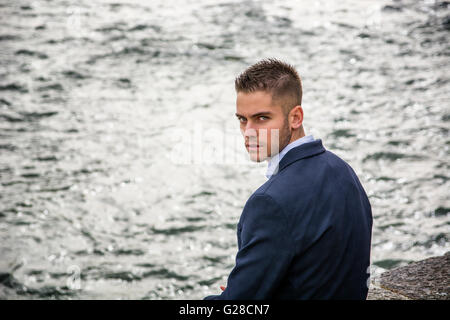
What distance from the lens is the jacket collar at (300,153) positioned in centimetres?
184

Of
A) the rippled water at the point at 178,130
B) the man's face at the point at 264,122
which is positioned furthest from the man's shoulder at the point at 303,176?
the rippled water at the point at 178,130

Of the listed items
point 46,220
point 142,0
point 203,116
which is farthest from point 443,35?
point 46,220

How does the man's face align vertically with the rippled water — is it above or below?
above

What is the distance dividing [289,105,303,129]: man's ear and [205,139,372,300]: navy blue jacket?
117mm

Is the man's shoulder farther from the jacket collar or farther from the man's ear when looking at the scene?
the man's ear

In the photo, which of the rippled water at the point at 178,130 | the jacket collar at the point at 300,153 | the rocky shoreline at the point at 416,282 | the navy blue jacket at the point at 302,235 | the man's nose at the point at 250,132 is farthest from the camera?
the rippled water at the point at 178,130

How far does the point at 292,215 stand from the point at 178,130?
23.0 feet

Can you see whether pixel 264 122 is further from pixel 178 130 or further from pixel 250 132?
pixel 178 130

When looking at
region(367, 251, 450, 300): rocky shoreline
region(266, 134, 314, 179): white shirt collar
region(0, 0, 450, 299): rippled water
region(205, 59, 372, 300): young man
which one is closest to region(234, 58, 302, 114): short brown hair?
region(205, 59, 372, 300): young man

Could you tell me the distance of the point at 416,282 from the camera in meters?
2.96

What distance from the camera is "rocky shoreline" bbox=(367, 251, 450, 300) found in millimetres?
2785

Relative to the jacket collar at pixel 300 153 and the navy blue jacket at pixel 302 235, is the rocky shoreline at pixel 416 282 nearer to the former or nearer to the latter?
the navy blue jacket at pixel 302 235
